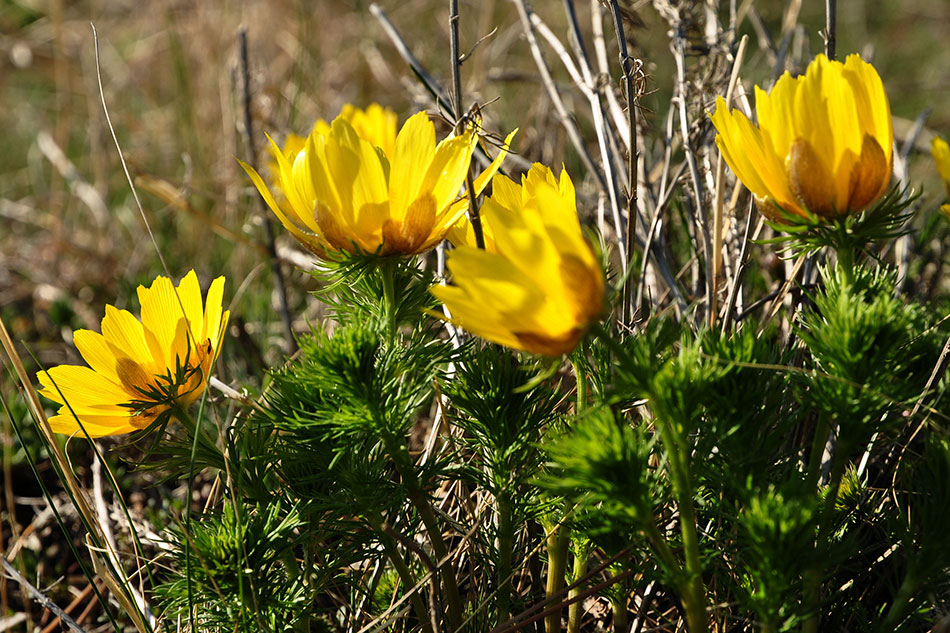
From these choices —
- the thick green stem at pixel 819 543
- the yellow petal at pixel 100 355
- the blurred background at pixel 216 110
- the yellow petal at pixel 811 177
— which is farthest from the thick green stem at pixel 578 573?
the blurred background at pixel 216 110

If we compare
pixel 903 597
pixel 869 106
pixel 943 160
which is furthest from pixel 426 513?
pixel 943 160

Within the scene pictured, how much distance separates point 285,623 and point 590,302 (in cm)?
57

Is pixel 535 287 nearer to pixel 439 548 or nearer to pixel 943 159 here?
pixel 439 548

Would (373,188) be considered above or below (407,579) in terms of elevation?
above

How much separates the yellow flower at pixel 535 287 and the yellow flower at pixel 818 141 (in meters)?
0.25

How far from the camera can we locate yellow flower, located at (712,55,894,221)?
2.76 feet

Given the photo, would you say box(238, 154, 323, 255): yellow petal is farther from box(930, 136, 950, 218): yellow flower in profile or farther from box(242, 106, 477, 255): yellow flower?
box(930, 136, 950, 218): yellow flower in profile

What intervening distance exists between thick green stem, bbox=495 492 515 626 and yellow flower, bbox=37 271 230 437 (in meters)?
0.39

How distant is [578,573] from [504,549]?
100 millimetres

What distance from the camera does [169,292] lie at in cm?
106

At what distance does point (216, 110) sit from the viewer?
3316 millimetres

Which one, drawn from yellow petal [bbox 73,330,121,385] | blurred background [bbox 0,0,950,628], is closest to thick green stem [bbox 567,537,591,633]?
yellow petal [bbox 73,330,121,385]

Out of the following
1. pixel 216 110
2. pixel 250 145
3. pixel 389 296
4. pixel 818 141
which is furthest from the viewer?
pixel 216 110

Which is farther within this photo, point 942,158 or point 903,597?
point 942,158
